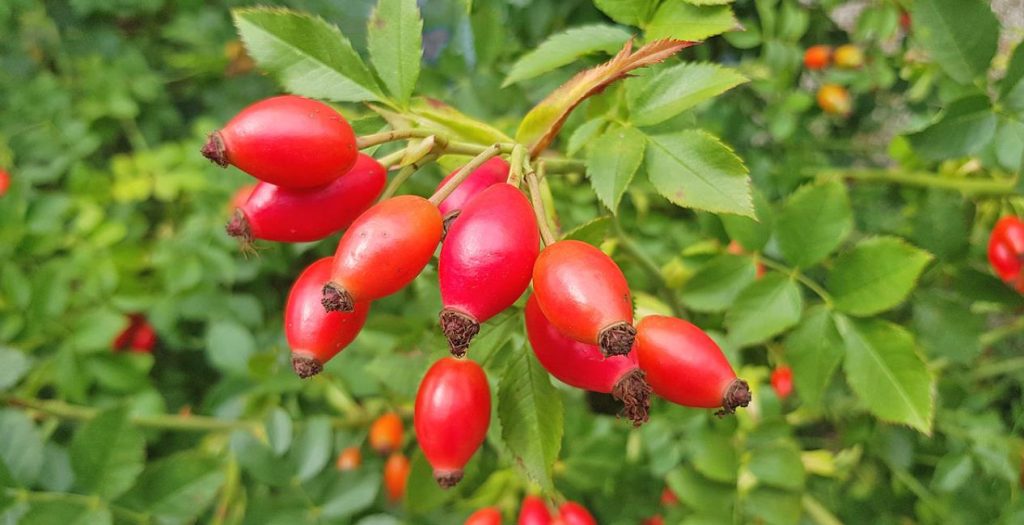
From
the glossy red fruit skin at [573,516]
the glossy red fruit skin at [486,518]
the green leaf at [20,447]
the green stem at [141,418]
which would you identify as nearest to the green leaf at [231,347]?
the green stem at [141,418]

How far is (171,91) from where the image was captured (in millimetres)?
2875

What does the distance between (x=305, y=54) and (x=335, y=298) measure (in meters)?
0.38

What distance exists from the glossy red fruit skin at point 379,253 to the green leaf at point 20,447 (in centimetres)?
88

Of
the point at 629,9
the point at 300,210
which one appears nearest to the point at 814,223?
the point at 629,9

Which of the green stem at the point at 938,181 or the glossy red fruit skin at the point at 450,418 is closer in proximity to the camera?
the glossy red fruit skin at the point at 450,418

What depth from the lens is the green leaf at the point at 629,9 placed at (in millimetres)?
948

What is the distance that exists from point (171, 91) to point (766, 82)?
2.38 meters

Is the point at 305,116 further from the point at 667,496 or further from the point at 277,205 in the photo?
the point at 667,496

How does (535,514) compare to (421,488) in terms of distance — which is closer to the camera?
(535,514)

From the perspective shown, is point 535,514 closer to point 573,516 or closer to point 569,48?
point 573,516

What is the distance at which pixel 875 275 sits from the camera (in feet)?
3.40

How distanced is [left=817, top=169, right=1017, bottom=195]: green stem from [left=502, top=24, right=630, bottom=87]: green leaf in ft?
2.03

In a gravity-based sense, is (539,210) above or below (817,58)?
above

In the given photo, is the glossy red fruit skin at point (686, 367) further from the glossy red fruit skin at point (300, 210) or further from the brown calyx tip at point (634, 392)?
the glossy red fruit skin at point (300, 210)
